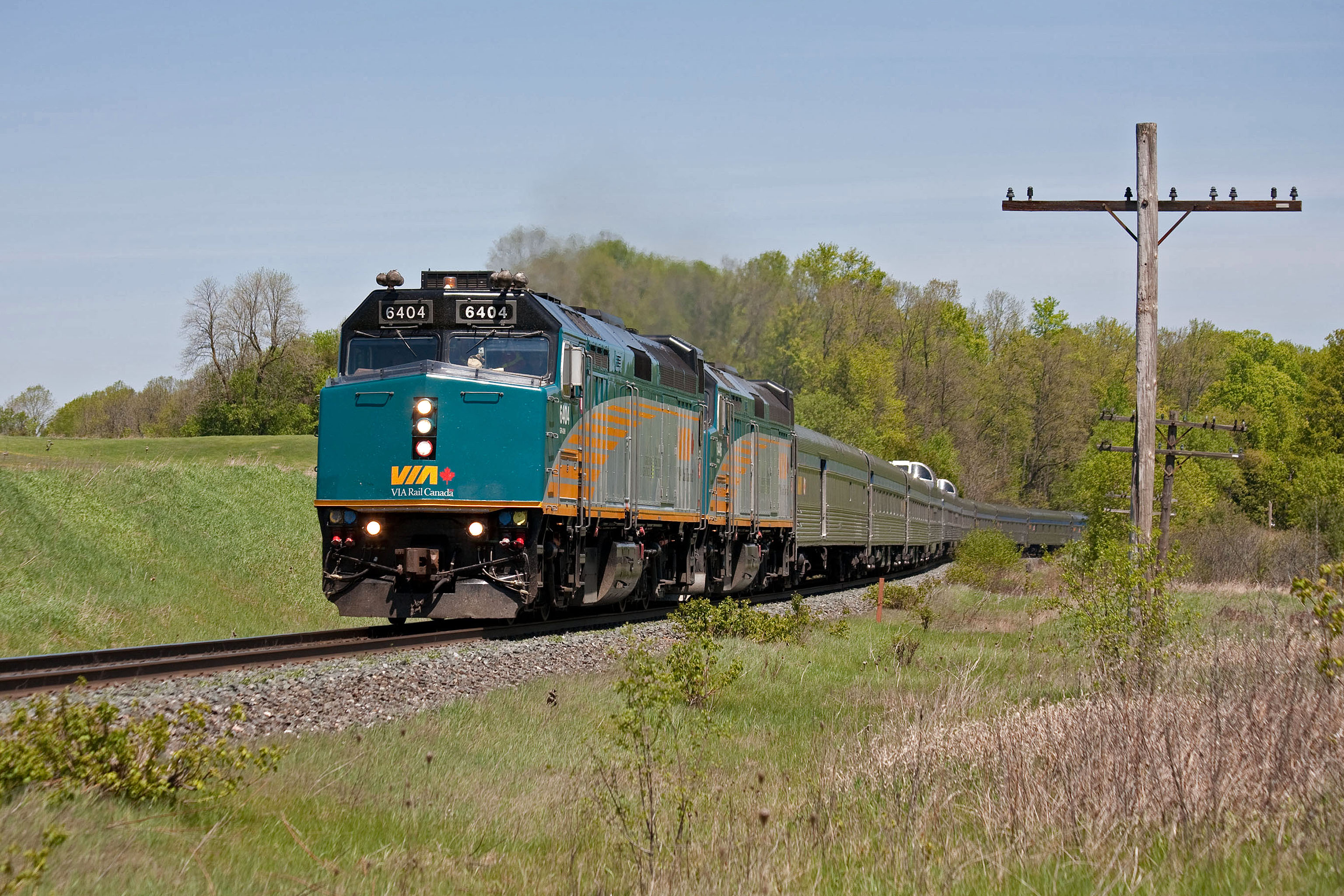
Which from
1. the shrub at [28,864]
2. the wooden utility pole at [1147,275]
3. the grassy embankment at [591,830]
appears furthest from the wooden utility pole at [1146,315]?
the shrub at [28,864]

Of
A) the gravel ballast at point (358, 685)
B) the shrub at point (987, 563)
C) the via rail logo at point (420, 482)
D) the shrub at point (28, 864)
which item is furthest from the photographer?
the shrub at point (987, 563)

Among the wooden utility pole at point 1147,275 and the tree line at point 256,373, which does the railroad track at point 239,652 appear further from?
the tree line at point 256,373

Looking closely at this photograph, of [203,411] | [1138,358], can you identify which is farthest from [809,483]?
[203,411]

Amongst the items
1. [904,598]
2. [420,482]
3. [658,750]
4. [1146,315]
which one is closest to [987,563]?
[904,598]

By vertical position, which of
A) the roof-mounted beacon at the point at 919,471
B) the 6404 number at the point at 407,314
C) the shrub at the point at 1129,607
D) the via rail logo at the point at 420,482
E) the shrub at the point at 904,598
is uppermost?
the 6404 number at the point at 407,314

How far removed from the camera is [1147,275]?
48.8 feet

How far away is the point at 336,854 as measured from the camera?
19.7 ft

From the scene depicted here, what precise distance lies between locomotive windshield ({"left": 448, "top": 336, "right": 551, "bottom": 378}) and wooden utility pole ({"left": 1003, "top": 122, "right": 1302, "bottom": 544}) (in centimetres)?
715

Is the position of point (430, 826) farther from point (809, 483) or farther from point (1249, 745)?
point (809, 483)

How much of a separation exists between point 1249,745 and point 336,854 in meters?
5.19

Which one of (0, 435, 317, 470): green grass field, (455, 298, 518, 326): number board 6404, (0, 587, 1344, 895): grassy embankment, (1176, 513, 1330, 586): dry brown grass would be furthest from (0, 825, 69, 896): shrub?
(0, 435, 317, 470): green grass field

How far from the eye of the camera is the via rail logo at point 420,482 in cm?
1458

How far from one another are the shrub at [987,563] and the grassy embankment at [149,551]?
18583 mm

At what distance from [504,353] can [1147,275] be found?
7.89 meters
